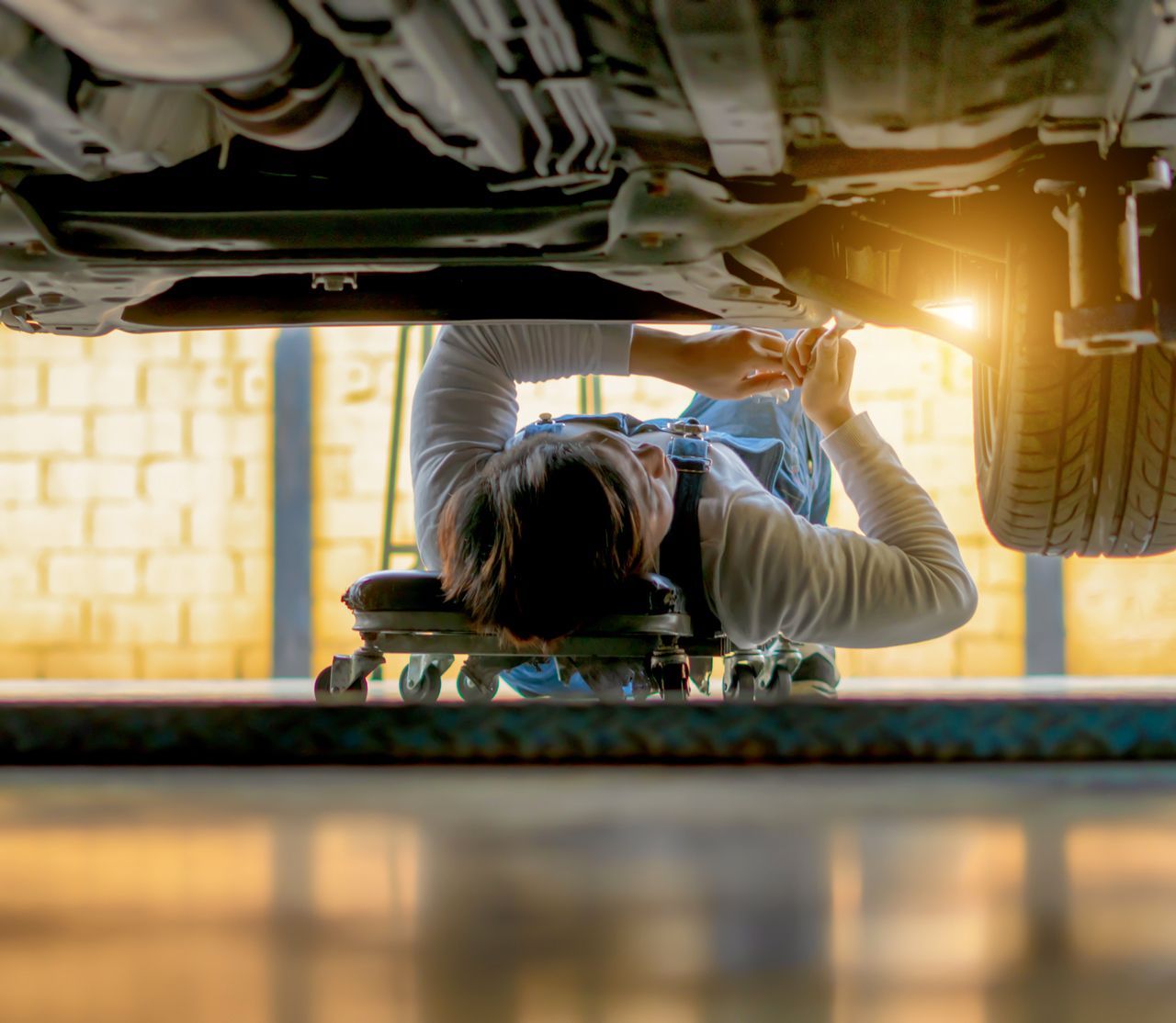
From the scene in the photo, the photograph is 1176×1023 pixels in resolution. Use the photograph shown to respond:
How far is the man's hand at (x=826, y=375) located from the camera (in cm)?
164

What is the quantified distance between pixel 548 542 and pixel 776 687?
691 mm

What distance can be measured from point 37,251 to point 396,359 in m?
3.40

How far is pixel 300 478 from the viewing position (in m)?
4.45

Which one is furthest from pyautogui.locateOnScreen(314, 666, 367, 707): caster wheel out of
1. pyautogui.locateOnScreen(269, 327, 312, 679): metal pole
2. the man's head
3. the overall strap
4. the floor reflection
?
pyautogui.locateOnScreen(269, 327, 312, 679): metal pole

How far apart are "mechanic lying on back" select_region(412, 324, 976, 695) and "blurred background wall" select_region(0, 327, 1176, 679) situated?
8.59ft

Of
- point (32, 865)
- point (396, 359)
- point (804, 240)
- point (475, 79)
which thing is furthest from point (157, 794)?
point (396, 359)

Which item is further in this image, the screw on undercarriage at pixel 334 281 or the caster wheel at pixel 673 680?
the caster wheel at pixel 673 680

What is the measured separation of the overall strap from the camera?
1.54 metres

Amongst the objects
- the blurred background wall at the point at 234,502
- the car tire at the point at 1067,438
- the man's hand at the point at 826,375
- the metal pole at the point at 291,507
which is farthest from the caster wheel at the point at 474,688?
the metal pole at the point at 291,507

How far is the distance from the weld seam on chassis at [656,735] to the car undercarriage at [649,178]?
38 cm

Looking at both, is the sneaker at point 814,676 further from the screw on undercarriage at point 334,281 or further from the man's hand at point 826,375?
the screw on undercarriage at point 334,281

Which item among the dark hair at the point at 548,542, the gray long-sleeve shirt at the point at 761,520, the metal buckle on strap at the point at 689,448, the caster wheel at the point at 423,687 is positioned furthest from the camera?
the caster wheel at the point at 423,687

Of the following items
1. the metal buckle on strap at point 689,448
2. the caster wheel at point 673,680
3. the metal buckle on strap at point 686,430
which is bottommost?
the caster wheel at point 673,680

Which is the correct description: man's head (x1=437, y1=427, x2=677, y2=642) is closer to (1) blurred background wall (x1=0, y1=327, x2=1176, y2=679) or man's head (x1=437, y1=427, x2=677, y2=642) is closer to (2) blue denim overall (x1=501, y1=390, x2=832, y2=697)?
(2) blue denim overall (x1=501, y1=390, x2=832, y2=697)
